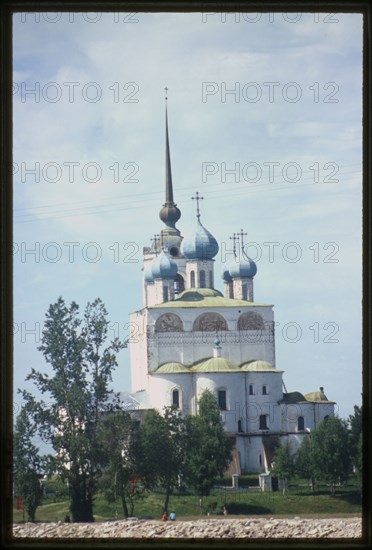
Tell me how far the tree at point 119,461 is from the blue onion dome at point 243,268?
414 inches

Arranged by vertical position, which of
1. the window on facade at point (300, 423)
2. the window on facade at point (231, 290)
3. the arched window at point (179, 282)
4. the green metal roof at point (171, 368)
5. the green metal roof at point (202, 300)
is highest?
the arched window at point (179, 282)

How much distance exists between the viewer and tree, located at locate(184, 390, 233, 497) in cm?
2292

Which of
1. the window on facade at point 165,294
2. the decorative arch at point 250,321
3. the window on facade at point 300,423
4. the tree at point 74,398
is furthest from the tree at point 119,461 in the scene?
the window on facade at point 165,294

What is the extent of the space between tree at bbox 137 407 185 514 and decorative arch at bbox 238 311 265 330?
7624mm

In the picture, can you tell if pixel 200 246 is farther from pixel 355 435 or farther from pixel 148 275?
pixel 355 435

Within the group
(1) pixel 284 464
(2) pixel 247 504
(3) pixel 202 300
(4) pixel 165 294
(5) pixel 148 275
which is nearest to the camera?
(2) pixel 247 504

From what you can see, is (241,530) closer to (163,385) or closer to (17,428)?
(17,428)

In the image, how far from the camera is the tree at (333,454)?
23844 millimetres

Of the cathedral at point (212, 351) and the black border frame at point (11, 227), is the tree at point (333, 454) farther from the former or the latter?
the black border frame at point (11, 227)

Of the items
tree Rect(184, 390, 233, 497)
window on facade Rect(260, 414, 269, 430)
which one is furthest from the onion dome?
tree Rect(184, 390, 233, 497)

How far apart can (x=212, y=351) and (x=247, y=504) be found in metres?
7.57

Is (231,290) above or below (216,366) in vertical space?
above

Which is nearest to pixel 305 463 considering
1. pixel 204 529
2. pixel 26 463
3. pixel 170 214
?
pixel 26 463

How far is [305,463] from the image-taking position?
82.4ft
